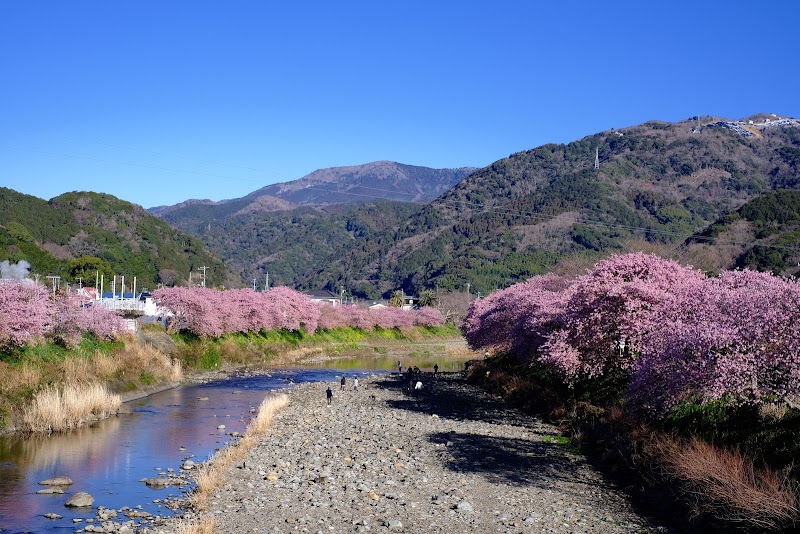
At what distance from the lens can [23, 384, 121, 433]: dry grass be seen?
28.3 m

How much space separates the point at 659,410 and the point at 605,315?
7774mm

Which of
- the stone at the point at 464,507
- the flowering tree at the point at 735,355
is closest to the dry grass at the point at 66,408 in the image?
the stone at the point at 464,507

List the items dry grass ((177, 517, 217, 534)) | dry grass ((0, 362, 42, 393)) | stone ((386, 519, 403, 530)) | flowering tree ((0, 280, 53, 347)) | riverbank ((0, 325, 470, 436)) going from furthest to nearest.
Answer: flowering tree ((0, 280, 53, 347)) → riverbank ((0, 325, 470, 436)) → dry grass ((0, 362, 42, 393)) → stone ((386, 519, 403, 530)) → dry grass ((177, 517, 217, 534))

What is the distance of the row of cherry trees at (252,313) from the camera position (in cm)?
6481

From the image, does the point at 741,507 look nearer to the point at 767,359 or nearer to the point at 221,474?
the point at 767,359

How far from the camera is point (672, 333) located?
2022 centimetres

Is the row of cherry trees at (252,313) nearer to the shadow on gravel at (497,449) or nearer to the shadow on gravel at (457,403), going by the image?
the shadow on gravel at (457,403)

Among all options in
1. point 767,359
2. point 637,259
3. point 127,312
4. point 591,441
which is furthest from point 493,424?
point 127,312

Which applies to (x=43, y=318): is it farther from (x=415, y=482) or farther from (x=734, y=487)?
(x=734, y=487)

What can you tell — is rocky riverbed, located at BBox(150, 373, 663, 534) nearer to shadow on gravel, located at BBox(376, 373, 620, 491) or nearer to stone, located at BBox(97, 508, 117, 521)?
shadow on gravel, located at BBox(376, 373, 620, 491)

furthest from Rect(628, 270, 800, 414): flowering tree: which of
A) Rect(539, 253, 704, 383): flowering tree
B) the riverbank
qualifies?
the riverbank

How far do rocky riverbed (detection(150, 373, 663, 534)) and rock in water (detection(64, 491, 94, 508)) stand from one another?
2.81 m

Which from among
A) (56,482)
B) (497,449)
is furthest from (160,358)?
(497,449)

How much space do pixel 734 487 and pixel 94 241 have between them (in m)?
146
